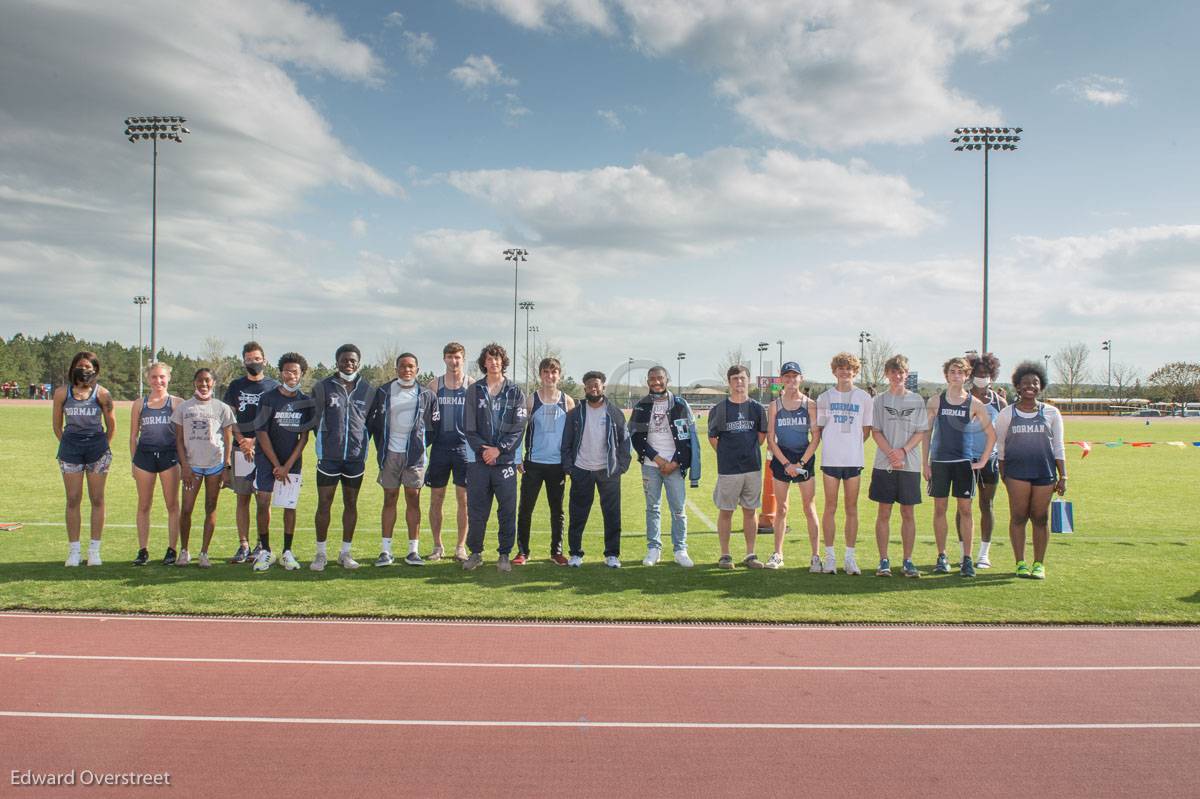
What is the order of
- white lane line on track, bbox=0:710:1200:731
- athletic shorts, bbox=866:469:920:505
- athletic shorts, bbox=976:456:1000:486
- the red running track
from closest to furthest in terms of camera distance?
the red running track
white lane line on track, bbox=0:710:1200:731
athletic shorts, bbox=866:469:920:505
athletic shorts, bbox=976:456:1000:486

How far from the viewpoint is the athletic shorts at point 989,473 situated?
26.3 ft

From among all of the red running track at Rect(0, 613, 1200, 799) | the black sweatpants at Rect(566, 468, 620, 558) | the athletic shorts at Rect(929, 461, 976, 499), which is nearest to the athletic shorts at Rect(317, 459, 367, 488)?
the red running track at Rect(0, 613, 1200, 799)

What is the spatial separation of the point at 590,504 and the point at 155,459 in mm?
4279

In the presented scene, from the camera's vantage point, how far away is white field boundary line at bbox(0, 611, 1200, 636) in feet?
19.8

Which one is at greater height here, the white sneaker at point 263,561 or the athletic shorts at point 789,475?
the athletic shorts at point 789,475

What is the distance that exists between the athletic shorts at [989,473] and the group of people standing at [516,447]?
15 mm

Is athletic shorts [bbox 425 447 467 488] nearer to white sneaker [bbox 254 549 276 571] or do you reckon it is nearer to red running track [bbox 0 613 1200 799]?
white sneaker [bbox 254 549 276 571]

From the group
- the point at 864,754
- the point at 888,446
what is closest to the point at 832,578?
the point at 888,446

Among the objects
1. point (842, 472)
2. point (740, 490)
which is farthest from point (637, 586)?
point (842, 472)

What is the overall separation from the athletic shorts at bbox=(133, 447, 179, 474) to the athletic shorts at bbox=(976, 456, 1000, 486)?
8.10 metres

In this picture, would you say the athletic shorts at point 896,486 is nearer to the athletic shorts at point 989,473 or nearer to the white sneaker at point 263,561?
the athletic shorts at point 989,473

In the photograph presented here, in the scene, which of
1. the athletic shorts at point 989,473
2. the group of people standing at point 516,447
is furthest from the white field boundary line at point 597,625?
the athletic shorts at point 989,473

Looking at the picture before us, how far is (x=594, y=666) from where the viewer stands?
517 centimetres

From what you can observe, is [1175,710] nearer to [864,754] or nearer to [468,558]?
[864,754]
